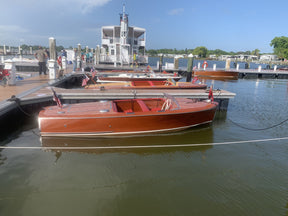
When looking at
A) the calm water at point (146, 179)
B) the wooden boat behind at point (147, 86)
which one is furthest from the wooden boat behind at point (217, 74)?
the calm water at point (146, 179)

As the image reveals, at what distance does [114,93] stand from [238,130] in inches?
210

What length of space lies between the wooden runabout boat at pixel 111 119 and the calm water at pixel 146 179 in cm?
29

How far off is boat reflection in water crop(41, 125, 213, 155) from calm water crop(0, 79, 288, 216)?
0.11 feet

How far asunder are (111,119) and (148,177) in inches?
85.1

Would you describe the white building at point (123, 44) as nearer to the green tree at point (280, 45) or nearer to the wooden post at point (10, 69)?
the wooden post at point (10, 69)

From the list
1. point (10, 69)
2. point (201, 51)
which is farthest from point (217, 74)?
point (201, 51)

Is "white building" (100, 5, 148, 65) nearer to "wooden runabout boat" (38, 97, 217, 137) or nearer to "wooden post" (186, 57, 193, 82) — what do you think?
"wooden post" (186, 57, 193, 82)

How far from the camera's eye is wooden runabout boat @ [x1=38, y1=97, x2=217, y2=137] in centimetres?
581

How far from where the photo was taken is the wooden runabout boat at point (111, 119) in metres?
5.81

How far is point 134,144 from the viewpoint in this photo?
615cm

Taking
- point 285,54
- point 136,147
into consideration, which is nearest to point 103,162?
point 136,147

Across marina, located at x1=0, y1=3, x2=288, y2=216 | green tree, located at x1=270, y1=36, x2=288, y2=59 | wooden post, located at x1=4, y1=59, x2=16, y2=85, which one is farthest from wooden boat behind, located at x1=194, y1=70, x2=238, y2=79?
green tree, located at x1=270, y1=36, x2=288, y2=59

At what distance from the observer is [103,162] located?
16.5ft

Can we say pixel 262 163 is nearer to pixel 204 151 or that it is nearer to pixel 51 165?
pixel 204 151
